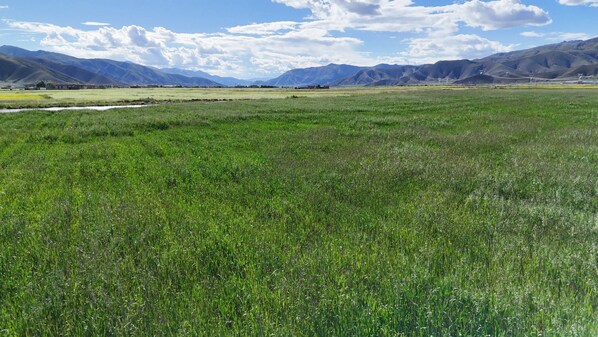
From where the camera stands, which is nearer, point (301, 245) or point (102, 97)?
point (301, 245)

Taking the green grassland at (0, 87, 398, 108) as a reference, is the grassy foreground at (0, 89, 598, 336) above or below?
below

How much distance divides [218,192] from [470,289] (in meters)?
7.78

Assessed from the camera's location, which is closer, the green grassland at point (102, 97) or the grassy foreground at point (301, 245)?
the grassy foreground at point (301, 245)

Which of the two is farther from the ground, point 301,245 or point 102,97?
point 102,97

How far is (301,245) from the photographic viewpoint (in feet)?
23.7

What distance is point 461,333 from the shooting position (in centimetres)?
414

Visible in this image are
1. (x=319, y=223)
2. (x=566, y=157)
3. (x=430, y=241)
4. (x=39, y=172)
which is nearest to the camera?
(x=430, y=241)

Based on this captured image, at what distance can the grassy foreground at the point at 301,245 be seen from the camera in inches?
185

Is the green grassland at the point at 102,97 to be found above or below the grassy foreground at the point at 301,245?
above

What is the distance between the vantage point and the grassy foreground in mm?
4695

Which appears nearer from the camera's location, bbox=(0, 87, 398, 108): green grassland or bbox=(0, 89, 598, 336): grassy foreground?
bbox=(0, 89, 598, 336): grassy foreground

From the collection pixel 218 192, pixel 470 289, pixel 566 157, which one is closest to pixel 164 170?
pixel 218 192

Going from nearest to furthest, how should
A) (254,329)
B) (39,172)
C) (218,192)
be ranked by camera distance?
(254,329) < (218,192) < (39,172)

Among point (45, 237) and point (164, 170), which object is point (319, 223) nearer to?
point (45, 237)
